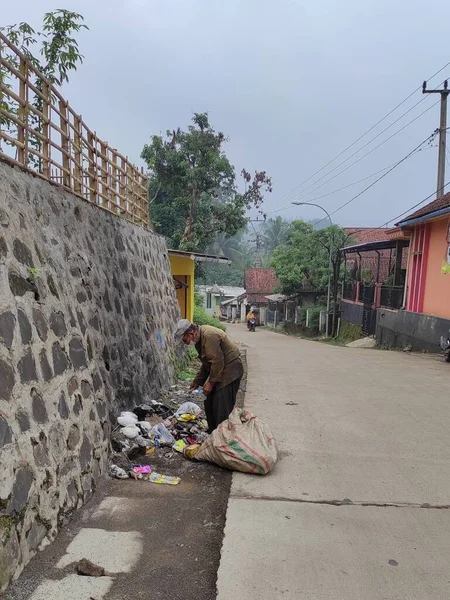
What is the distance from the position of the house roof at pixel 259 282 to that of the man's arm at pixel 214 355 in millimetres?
41204

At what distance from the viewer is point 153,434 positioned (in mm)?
5004

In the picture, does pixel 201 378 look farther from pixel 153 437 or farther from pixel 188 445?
pixel 153 437

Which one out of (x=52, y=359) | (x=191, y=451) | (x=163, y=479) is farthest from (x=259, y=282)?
(x=52, y=359)

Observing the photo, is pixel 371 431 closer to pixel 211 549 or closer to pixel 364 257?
pixel 211 549

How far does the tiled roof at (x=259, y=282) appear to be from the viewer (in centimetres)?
4600

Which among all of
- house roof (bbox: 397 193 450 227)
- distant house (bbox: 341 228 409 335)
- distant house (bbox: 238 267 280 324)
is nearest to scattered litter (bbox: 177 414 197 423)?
house roof (bbox: 397 193 450 227)

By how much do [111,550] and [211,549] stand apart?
2.11 feet

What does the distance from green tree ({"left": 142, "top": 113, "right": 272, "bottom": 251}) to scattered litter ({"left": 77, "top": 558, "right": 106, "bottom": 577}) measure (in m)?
18.4

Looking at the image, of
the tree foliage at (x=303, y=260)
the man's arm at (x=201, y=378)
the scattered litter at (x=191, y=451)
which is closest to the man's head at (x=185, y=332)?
the man's arm at (x=201, y=378)

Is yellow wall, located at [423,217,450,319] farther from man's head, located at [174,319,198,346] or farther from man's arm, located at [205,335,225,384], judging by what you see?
man's head, located at [174,319,198,346]

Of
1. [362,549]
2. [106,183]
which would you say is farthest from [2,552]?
[106,183]

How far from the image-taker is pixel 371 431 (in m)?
5.45

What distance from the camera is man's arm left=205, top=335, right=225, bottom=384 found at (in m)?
4.68

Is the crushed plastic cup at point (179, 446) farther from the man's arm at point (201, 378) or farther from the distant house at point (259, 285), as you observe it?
the distant house at point (259, 285)
